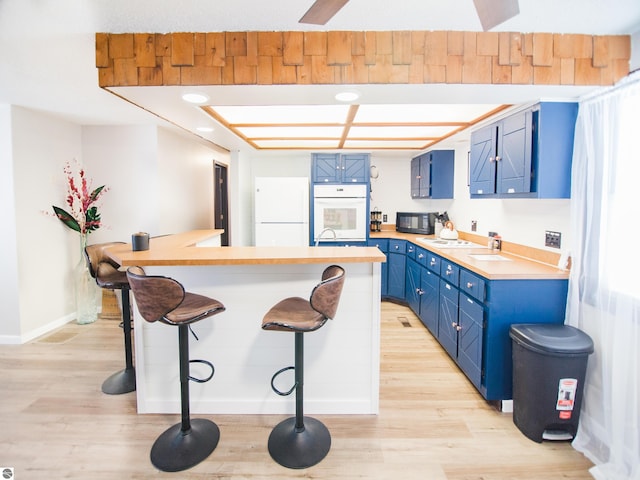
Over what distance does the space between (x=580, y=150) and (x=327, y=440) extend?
2.42 metres

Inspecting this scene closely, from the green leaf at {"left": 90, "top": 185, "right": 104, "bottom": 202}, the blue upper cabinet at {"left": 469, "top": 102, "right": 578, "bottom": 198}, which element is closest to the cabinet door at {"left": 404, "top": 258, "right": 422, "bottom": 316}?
the blue upper cabinet at {"left": 469, "top": 102, "right": 578, "bottom": 198}

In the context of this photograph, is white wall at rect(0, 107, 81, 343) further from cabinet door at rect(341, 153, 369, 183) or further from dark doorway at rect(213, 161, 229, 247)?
cabinet door at rect(341, 153, 369, 183)

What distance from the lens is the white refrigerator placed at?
15.0 feet

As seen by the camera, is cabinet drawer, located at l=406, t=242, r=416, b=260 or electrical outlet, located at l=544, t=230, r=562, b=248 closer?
electrical outlet, located at l=544, t=230, r=562, b=248

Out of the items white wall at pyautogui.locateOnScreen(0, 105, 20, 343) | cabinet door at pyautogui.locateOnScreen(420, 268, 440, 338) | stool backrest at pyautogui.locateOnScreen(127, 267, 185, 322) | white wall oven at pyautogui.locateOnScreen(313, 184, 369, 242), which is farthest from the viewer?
white wall oven at pyautogui.locateOnScreen(313, 184, 369, 242)

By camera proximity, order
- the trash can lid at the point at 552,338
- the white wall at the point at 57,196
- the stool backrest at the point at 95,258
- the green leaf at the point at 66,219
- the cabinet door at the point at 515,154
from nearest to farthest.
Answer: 1. the trash can lid at the point at 552,338
2. the cabinet door at the point at 515,154
3. the stool backrest at the point at 95,258
4. the white wall at the point at 57,196
5. the green leaf at the point at 66,219

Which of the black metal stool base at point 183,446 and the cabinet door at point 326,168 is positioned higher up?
the cabinet door at point 326,168

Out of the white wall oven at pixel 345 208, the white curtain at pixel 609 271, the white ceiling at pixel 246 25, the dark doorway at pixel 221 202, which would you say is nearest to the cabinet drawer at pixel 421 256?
the white wall oven at pixel 345 208

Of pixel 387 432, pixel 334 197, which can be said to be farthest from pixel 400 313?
pixel 387 432

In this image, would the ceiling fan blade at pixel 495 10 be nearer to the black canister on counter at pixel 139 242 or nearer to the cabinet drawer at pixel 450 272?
the cabinet drawer at pixel 450 272

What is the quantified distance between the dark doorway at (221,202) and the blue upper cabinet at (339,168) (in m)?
1.98

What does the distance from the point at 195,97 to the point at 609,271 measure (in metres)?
2.77

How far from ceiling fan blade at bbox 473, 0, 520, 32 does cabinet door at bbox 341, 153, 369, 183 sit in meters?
3.28

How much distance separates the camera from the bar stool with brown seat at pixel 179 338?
1.62 m
